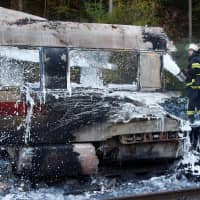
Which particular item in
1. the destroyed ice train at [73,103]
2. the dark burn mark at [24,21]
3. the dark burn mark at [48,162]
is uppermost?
the dark burn mark at [24,21]

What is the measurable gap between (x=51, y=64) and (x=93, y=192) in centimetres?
163

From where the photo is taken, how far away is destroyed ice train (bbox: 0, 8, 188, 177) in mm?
5855

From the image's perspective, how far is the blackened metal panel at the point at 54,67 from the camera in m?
6.07

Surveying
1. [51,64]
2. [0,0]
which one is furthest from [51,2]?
[51,64]

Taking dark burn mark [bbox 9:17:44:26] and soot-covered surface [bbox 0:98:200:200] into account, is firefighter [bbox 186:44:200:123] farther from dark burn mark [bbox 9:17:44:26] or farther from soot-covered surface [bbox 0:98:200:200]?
dark burn mark [bbox 9:17:44:26]

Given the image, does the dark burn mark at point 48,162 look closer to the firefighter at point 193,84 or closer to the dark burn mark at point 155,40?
the dark burn mark at point 155,40

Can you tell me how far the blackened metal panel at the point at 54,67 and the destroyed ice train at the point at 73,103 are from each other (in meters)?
0.01

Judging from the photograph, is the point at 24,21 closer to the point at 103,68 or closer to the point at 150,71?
the point at 103,68

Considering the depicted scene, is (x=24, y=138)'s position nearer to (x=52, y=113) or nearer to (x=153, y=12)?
(x=52, y=113)

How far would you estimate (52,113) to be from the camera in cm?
591

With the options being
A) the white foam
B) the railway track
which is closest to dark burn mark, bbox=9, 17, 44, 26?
the white foam

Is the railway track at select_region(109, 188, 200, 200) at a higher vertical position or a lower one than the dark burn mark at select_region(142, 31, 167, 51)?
lower

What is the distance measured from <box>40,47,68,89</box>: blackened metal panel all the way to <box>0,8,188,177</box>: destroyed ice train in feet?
0.04

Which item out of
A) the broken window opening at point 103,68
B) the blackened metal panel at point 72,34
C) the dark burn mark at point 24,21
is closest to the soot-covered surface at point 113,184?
the broken window opening at point 103,68
